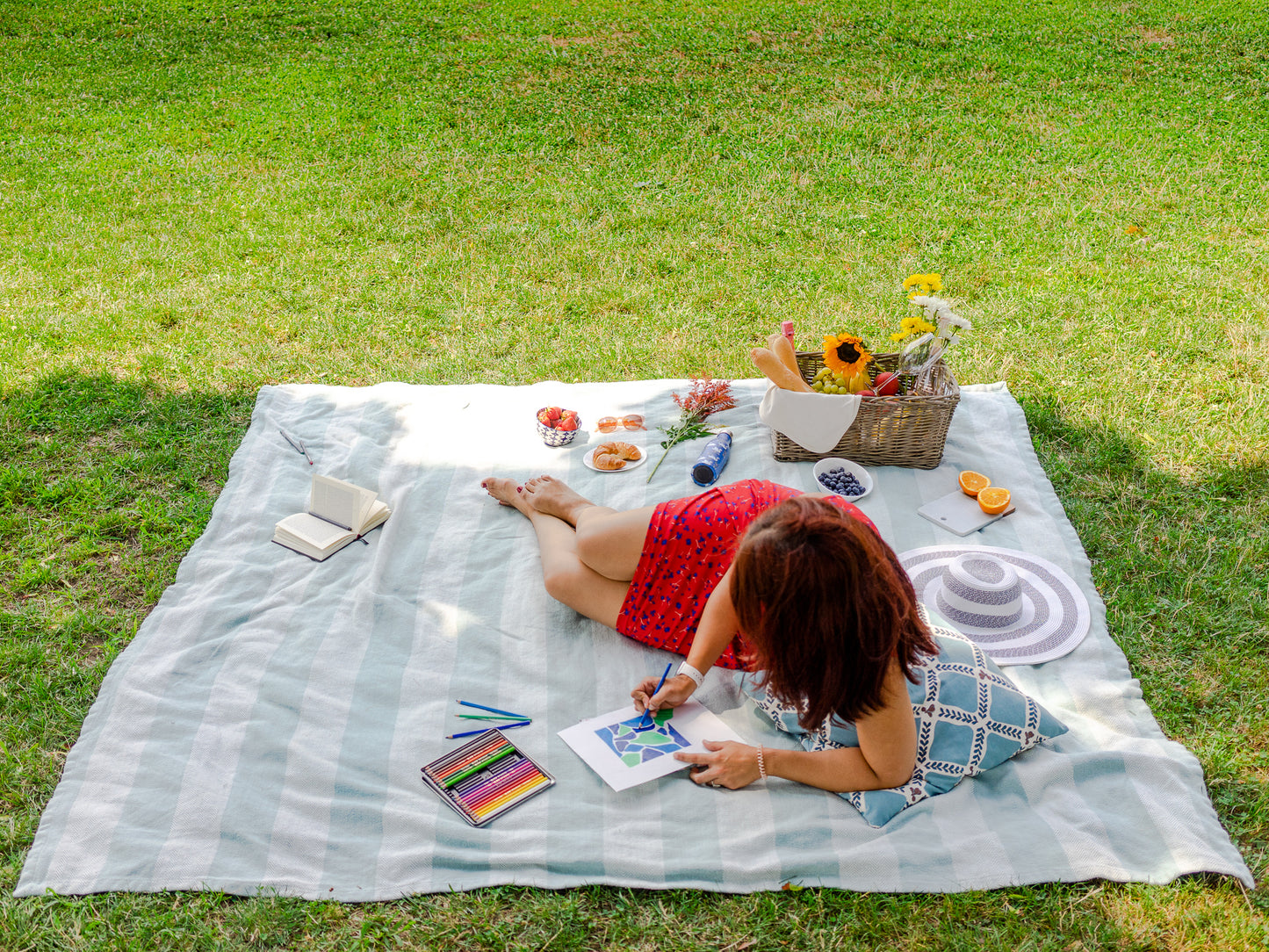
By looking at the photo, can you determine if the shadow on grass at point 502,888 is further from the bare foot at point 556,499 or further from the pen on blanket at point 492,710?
the bare foot at point 556,499

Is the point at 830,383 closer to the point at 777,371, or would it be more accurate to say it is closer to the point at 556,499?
the point at 777,371

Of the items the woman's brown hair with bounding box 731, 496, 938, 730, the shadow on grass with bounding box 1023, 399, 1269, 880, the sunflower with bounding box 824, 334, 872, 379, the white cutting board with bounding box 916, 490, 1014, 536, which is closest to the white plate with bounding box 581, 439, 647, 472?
the sunflower with bounding box 824, 334, 872, 379

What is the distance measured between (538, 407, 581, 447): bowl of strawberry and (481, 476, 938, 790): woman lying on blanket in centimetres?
54

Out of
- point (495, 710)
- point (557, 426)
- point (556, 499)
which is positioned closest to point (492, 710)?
point (495, 710)

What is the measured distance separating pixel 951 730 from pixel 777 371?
1708 mm

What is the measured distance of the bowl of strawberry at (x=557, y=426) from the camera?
4297 mm

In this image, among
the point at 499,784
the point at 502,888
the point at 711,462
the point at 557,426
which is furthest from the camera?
the point at 557,426

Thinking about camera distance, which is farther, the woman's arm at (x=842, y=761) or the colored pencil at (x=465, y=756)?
the colored pencil at (x=465, y=756)

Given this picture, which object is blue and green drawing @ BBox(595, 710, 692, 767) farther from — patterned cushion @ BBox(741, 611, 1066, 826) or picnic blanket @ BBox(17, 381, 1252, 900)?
patterned cushion @ BBox(741, 611, 1066, 826)

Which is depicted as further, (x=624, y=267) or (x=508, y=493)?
(x=624, y=267)

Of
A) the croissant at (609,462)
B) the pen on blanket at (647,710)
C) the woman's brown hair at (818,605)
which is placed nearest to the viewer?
the woman's brown hair at (818,605)

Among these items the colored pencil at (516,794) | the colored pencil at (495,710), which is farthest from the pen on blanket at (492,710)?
the colored pencil at (516,794)

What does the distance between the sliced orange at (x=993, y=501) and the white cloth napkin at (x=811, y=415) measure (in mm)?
600

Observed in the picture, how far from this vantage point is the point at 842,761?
2.61m
